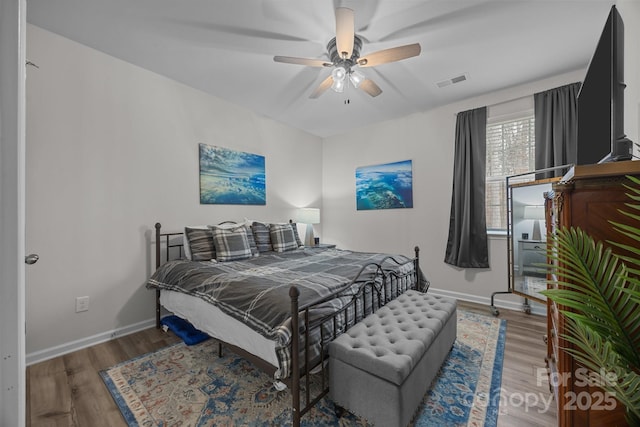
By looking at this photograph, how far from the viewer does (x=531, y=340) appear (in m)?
2.39

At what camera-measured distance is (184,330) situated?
8.32 feet

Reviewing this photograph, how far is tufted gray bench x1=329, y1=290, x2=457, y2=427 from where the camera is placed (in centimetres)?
128

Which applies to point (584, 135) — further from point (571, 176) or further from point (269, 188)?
point (269, 188)

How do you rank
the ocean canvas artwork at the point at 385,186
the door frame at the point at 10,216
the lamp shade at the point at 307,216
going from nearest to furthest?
the door frame at the point at 10,216 → the ocean canvas artwork at the point at 385,186 → the lamp shade at the point at 307,216

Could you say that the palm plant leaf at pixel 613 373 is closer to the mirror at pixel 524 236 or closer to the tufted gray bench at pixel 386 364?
A: the tufted gray bench at pixel 386 364

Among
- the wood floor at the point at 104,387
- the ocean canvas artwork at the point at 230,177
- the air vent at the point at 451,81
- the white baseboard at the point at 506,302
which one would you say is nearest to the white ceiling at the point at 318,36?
the air vent at the point at 451,81

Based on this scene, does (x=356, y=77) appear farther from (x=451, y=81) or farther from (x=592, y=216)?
(x=592, y=216)

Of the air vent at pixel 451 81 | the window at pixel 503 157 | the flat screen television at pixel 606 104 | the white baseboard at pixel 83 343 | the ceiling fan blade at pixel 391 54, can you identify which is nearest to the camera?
the flat screen television at pixel 606 104

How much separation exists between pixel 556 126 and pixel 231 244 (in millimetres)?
3787

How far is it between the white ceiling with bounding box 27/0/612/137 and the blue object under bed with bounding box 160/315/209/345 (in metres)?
2.67

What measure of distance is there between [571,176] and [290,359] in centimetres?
147

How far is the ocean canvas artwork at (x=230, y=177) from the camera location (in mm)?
3293

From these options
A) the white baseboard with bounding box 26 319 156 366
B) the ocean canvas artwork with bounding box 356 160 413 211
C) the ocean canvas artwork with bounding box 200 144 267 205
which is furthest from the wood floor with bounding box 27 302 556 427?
the ocean canvas artwork with bounding box 356 160 413 211

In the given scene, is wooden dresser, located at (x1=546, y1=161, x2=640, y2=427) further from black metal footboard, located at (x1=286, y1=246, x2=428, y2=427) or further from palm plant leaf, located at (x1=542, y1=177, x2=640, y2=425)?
black metal footboard, located at (x1=286, y1=246, x2=428, y2=427)
